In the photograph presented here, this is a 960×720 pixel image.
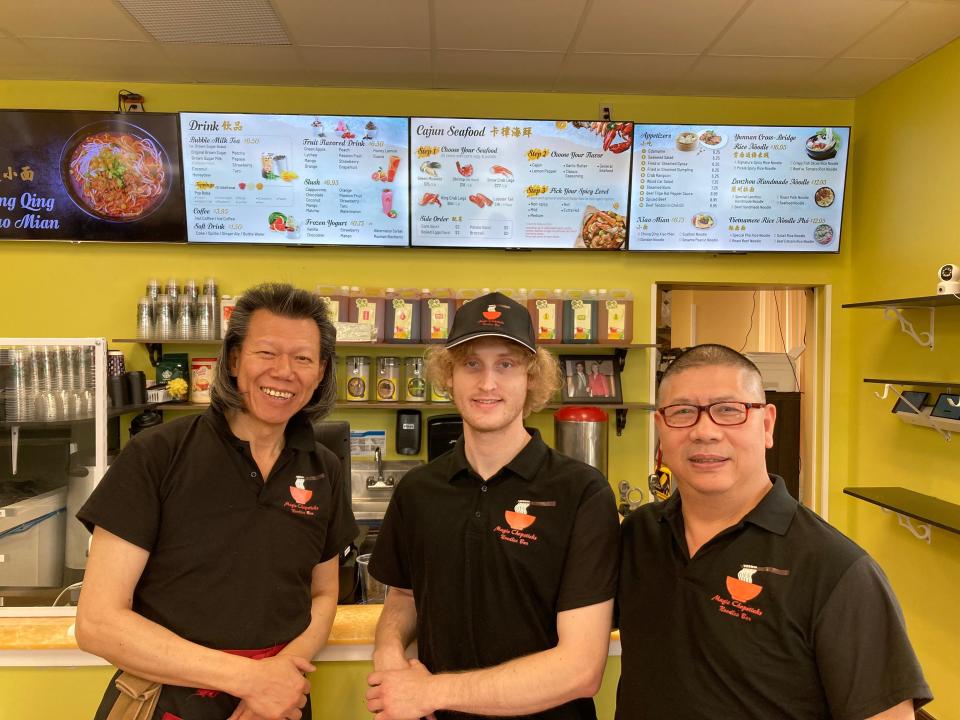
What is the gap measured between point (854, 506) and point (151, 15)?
4.24 m

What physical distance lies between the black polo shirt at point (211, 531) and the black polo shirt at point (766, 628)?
0.67 meters

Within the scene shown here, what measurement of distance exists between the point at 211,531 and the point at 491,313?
70cm

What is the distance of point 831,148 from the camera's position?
3.36 m

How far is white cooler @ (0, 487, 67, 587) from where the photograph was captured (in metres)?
2.04

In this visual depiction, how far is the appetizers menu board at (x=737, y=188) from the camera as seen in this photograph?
133 inches

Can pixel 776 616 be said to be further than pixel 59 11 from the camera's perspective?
No

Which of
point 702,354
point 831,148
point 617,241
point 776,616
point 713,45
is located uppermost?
point 713,45

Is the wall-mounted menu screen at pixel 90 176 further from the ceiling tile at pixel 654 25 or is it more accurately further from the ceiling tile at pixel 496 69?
A: the ceiling tile at pixel 654 25

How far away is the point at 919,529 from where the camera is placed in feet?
9.93

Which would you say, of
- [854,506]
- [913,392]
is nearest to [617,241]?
[913,392]

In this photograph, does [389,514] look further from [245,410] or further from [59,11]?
[59,11]

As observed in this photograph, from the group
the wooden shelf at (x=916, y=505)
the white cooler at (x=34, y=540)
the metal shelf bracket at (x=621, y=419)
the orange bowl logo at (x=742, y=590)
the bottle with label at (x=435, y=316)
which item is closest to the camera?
the orange bowl logo at (x=742, y=590)

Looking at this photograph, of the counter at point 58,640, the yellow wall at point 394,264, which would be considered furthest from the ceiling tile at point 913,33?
the counter at point 58,640

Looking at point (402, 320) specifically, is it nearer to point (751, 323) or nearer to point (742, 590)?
point (742, 590)
